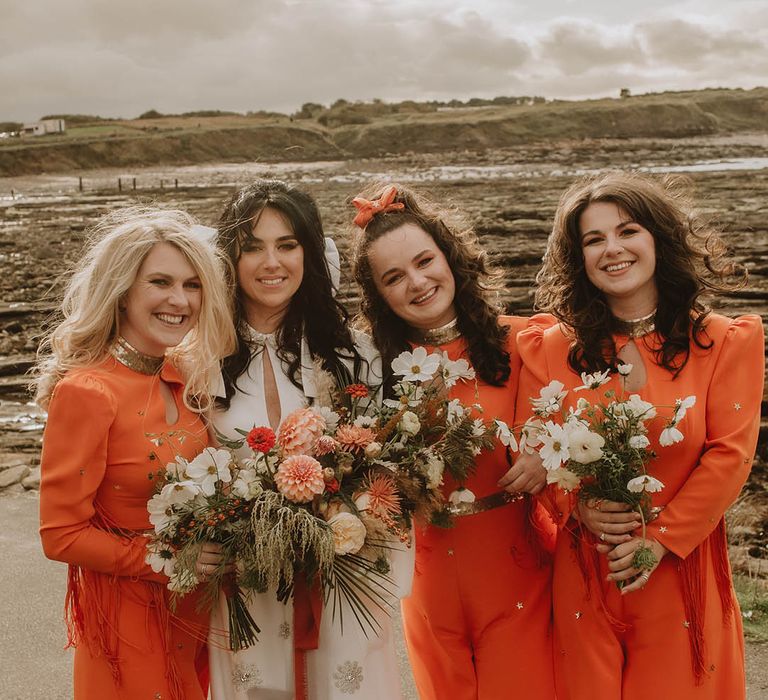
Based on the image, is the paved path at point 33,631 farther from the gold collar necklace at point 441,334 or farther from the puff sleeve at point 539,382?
the gold collar necklace at point 441,334

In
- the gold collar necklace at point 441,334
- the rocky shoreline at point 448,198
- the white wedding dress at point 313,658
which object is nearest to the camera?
the white wedding dress at point 313,658

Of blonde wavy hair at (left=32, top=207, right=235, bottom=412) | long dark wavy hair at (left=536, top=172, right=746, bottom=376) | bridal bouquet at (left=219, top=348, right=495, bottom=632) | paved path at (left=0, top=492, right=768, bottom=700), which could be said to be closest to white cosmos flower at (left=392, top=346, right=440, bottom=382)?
bridal bouquet at (left=219, top=348, right=495, bottom=632)

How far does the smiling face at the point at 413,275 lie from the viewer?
3.05 meters

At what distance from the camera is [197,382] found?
9.19 feet

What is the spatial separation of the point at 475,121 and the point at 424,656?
81.0 meters

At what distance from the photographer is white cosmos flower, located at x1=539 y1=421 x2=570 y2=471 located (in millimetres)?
2406

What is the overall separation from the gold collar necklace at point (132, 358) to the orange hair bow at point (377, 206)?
978 millimetres

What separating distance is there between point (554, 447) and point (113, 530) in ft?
4.31

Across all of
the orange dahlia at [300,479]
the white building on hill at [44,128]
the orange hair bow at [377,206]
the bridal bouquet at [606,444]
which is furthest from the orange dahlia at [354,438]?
the white building on hill at [44,128]

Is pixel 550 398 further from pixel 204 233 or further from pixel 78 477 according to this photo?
pixel 78 477

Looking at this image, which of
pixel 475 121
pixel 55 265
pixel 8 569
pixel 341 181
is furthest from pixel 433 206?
pixel 475 121

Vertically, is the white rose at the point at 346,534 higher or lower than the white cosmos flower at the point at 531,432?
lower

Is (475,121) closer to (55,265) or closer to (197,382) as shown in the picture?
(55,265)

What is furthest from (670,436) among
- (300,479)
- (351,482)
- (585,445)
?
(300,479)
